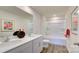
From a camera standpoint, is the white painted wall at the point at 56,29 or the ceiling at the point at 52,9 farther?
the white painted wall at the point at 56,29

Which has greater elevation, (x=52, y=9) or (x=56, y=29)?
(x=52, y=9)

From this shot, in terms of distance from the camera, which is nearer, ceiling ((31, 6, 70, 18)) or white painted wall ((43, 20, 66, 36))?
ceiling ((31, 6, 70, 18))

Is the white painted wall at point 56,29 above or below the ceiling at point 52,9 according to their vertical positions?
below

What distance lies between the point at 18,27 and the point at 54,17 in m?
3.54

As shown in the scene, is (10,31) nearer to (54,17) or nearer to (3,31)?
(3,31)

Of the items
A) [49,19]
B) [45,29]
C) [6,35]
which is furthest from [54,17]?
[6,35]

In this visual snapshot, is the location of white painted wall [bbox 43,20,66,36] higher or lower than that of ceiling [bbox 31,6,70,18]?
lower

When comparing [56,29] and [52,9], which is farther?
[56,29]
